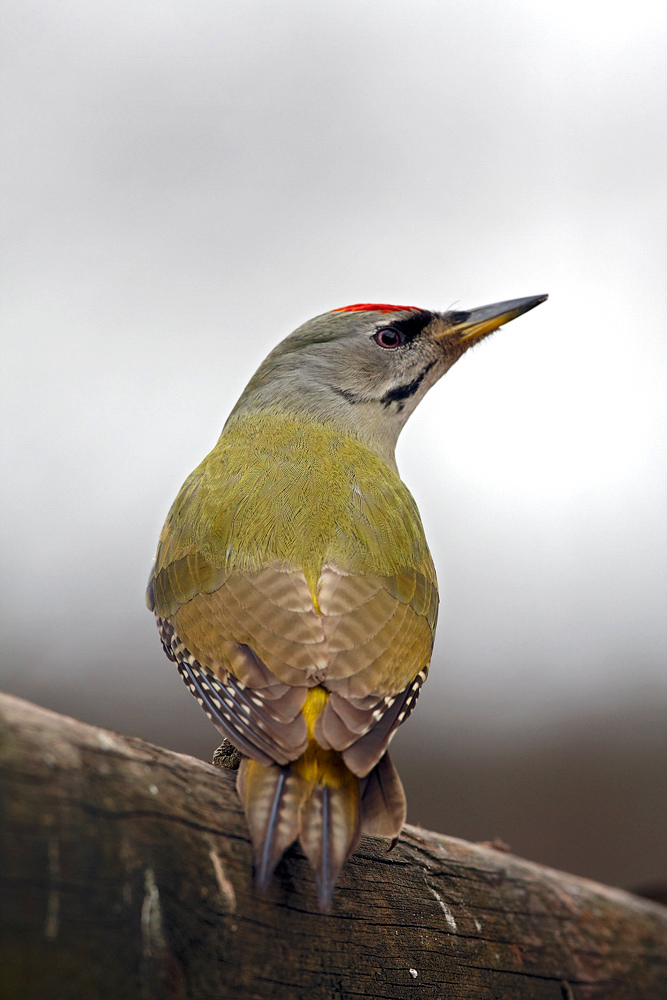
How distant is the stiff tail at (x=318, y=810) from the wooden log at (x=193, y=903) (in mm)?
61

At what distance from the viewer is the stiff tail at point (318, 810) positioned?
5.91 feet

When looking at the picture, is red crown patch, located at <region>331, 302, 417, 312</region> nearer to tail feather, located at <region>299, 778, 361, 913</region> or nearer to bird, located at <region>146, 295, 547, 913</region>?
bird, located at <region>146, 295, 547, 913</region>

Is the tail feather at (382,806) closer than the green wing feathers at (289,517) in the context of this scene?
Yes

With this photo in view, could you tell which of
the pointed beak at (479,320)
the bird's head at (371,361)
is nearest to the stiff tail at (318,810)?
the bird's head at (371,361)

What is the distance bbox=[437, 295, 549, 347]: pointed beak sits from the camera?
4094 millimetres

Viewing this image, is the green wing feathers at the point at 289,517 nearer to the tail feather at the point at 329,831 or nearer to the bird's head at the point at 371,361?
the bird's head at the point at 371,361

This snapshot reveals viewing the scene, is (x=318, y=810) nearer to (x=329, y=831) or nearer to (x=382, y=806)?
(x=329, y=831)

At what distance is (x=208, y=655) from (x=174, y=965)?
39.7 inches

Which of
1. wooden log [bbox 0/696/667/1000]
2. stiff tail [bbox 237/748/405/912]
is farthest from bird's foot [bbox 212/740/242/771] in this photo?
stiff tail [bbox 237/748/405/912]

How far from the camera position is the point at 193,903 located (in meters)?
1.66

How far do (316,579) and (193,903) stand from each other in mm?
1098

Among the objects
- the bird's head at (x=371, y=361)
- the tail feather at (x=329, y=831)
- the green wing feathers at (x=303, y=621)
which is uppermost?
the bird's head at (x=371, y=361)

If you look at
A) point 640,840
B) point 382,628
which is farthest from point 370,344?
point 640,840

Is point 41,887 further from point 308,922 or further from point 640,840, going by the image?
point 640,840
